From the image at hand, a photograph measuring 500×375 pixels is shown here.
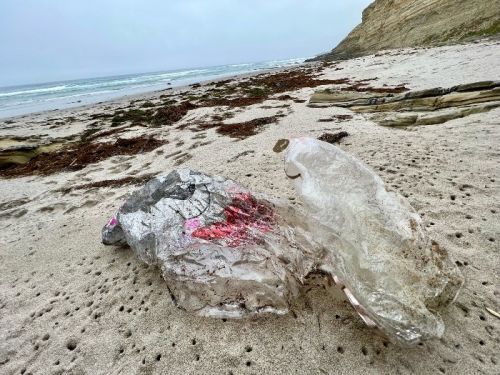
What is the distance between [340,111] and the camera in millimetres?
6930

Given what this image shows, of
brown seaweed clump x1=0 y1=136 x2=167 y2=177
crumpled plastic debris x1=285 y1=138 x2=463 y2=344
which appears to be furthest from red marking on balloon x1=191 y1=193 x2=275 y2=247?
brown seaweed clump x1=0 y1=136 x2=167 y2=177

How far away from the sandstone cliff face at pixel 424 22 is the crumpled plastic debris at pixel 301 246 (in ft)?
84.4

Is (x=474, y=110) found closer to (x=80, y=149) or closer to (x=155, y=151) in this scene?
(x=155, y=151)

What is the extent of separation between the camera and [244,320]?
77.6 inches

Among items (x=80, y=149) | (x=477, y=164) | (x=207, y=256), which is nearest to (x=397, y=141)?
(x=477, y=164)

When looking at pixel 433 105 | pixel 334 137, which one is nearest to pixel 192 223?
pixel 334 137

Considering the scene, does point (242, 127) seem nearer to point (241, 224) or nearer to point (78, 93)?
point (241, 224)

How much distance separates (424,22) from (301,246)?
34774 millimetres

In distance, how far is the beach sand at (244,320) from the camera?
1.77 meters

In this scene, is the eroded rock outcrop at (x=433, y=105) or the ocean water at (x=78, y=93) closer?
the eroded rock outcrop at (x=433, y=105)

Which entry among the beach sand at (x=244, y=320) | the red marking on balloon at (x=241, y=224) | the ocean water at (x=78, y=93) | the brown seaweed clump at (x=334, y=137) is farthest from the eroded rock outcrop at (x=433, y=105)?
the ocean water at (x=78, y=93)

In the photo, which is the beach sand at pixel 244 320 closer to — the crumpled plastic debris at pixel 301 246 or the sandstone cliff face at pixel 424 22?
the crumpled plastic debris at pixel 301 246

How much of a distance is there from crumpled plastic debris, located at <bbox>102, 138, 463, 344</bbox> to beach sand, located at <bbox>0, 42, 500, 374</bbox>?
0.54ft

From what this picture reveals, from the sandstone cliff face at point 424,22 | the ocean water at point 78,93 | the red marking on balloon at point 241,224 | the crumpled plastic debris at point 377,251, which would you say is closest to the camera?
the crumpled plastic debris at point 377,251
